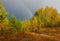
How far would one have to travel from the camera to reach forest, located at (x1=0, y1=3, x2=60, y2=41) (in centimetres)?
736

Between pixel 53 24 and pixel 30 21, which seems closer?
pixel 53 24

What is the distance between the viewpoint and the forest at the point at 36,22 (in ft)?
24.1

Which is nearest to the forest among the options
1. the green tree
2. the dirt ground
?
the green tree

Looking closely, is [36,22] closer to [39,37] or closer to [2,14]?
[39,37]

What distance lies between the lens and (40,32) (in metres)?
6.90

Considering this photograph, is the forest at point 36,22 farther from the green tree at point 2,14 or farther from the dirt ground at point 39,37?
the dirt ground at point 39,37

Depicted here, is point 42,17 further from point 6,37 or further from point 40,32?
point 6,37

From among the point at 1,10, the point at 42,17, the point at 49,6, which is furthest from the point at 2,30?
the point at 49,6

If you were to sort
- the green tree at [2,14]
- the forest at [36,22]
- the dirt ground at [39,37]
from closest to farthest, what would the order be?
the dirt ground at [39,37] → the forest at [36,22] → the green tree at [2,14]

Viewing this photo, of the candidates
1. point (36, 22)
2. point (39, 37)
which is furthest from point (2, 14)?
point (39, 37)

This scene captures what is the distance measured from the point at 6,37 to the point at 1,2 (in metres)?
2.81

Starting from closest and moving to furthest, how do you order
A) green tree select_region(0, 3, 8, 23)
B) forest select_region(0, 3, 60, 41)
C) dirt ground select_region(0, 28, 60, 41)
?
dirt ground select_region(0, 28, 60, 41) → forest select_region(0, 3, 60, 41) → green tree select_region(0, 3, 8, 23)

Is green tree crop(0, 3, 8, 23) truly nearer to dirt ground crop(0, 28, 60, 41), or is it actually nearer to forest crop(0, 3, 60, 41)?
forest crop(0, 3, 60, 41)

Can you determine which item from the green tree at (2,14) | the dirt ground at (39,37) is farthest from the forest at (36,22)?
the dirt ground at (39,37)
